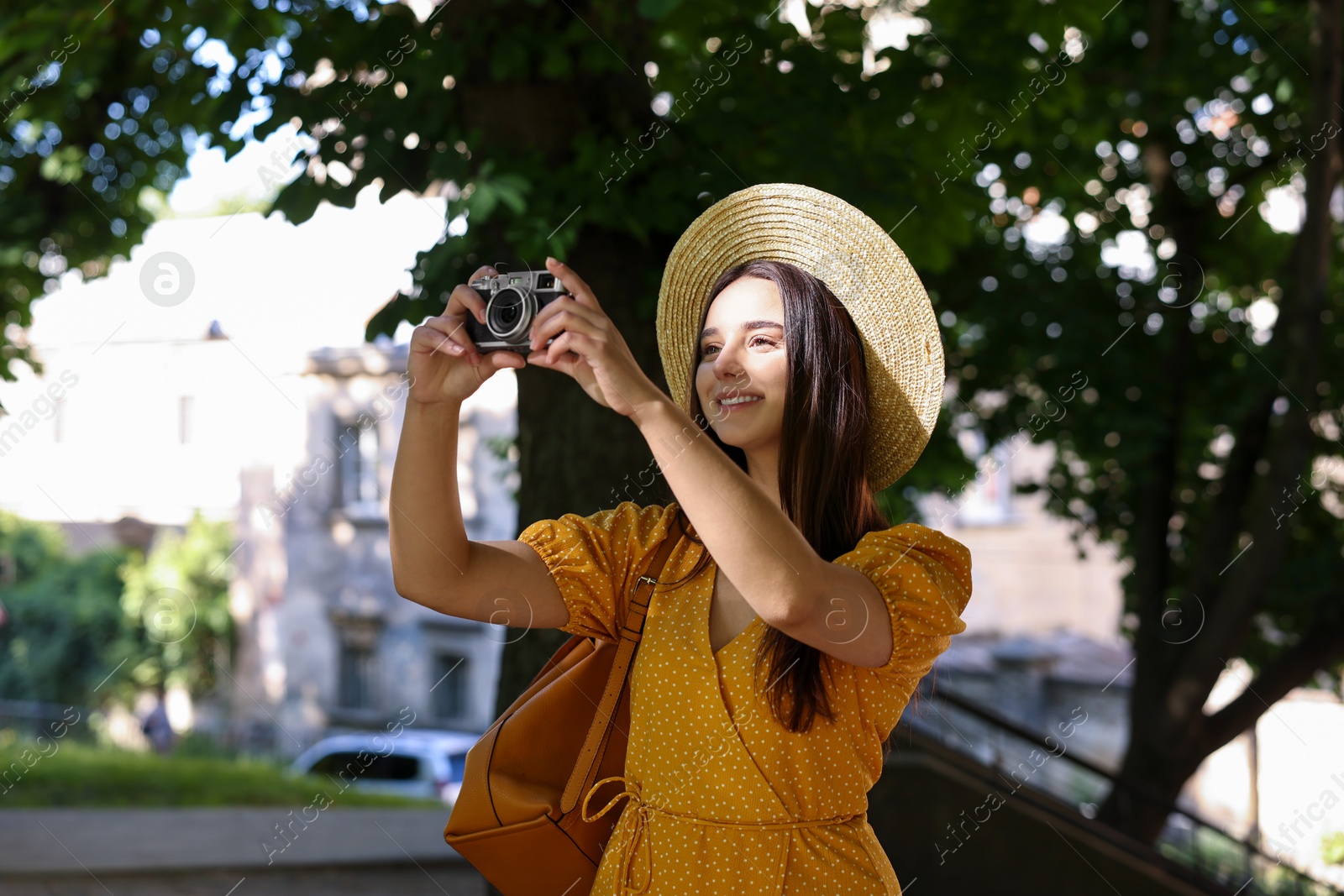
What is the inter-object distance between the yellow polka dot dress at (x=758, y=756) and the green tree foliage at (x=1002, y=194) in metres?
1.86

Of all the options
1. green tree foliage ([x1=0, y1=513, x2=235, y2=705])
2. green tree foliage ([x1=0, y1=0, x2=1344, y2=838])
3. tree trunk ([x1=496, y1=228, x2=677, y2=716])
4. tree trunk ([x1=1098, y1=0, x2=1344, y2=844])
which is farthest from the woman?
green tree foliage ([x1=0, y1=513, x2=235, y2=705])

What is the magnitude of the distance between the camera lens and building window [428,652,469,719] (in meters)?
17.5

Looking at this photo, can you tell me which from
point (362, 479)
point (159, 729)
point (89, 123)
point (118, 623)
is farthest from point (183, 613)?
point (89, 123)

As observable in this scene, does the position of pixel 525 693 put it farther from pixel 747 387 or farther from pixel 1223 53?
pixel 1223 53

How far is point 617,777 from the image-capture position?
6.56 feet

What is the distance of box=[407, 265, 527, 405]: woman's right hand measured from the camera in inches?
68.2

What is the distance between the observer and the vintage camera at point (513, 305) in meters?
1.66

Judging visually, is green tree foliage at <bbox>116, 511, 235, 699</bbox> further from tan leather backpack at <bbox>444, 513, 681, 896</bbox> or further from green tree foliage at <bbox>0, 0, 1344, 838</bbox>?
tan leather backpack at <bbox>444, 513, 681, 896</bbox>

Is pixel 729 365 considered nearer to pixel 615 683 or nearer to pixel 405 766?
pixel 615 683

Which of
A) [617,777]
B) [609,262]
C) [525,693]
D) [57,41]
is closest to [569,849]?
[617,777]

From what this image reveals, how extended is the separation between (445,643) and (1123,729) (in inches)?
419

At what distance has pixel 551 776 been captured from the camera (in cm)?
206

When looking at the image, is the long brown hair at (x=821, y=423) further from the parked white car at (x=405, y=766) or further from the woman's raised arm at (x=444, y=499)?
the parked white car at (x=405, y=766)

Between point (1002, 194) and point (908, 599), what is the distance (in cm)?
592
